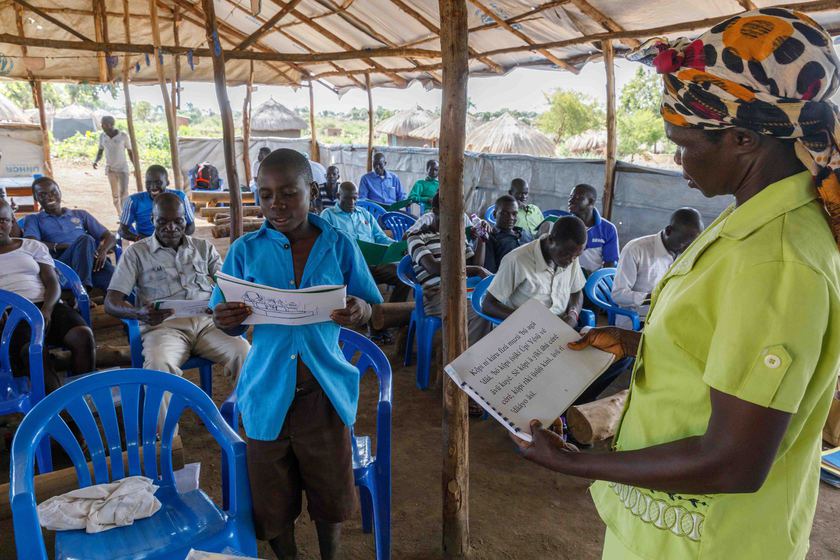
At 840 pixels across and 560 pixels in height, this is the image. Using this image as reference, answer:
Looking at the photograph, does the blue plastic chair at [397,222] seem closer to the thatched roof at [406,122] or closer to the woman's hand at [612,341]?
the woman's hand at [612,341]

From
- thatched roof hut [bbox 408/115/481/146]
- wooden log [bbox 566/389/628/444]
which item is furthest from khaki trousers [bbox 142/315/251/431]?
thatched roof hut [bbox 408/115/481/146]

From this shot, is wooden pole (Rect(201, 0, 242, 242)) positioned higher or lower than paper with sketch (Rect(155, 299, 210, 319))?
higher

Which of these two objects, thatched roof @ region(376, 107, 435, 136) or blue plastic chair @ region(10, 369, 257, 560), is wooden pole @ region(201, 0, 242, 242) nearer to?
blue plastic chair @ region(10, 369, 257, 560)

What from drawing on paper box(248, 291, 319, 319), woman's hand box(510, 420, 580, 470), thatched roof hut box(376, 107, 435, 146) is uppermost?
thatched roof hut box(376, 107, 435, 146)

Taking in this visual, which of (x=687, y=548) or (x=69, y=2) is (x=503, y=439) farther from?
(x=69, y=2)

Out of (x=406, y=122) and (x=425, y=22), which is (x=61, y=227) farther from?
(x=406, y=122)

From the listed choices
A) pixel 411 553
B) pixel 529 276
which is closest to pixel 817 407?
pixel 411 553

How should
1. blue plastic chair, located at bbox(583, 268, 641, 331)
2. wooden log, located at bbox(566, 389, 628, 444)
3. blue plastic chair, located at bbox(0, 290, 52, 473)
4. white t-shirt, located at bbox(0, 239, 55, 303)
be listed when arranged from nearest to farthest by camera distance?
blue plastic chair, located at bbox(0, 290, 52, 473), wooden log, located at bbox(566, 389, 628, 444), white t-shirt, located at bbox(0, 239, 55, 303), blue plastic chair, located at bbox(583, 268, 641, 331)

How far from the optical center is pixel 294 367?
1.93 meters

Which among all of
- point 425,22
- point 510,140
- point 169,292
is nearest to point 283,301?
point 169,292

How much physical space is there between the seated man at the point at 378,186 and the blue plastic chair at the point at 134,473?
7355 mm

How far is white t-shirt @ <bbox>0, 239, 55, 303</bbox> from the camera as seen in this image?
11.5ft

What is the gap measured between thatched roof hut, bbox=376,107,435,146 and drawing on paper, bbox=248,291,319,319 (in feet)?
61.0

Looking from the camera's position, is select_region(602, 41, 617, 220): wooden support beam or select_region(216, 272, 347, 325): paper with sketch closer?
select_region(216, 272, 347, 325): paper with sketch
